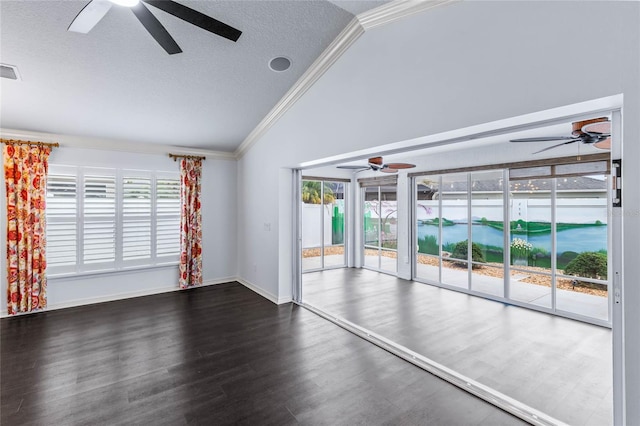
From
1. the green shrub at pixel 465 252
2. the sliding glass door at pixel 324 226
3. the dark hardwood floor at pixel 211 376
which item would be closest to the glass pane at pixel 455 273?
the green shrub at pixel 465 252

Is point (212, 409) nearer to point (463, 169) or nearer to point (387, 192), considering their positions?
point (463, 169)

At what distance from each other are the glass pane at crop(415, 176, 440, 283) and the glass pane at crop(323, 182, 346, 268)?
208 cm

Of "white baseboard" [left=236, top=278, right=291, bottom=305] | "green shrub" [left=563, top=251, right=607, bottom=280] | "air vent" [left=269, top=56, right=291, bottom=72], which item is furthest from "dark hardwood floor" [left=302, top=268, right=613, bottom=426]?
"air vent" [left=269, top=56, right=291, bottom=72]

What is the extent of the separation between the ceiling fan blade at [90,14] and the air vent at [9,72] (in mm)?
1500

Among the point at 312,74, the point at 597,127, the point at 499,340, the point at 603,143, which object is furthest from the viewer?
the point at 312,74

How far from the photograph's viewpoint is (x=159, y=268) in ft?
17.6

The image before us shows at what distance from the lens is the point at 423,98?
99.5 inches

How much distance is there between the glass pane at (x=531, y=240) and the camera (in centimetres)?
471

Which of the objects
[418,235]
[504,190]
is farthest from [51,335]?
[504,190]

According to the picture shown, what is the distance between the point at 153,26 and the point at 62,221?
3.97 m

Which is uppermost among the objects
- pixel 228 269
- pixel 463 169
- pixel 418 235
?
pixel 463 169

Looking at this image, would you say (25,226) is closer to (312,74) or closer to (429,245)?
(312,74)

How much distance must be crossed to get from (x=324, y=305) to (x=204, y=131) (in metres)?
3.36

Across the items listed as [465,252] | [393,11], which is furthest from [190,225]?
[465,252]
